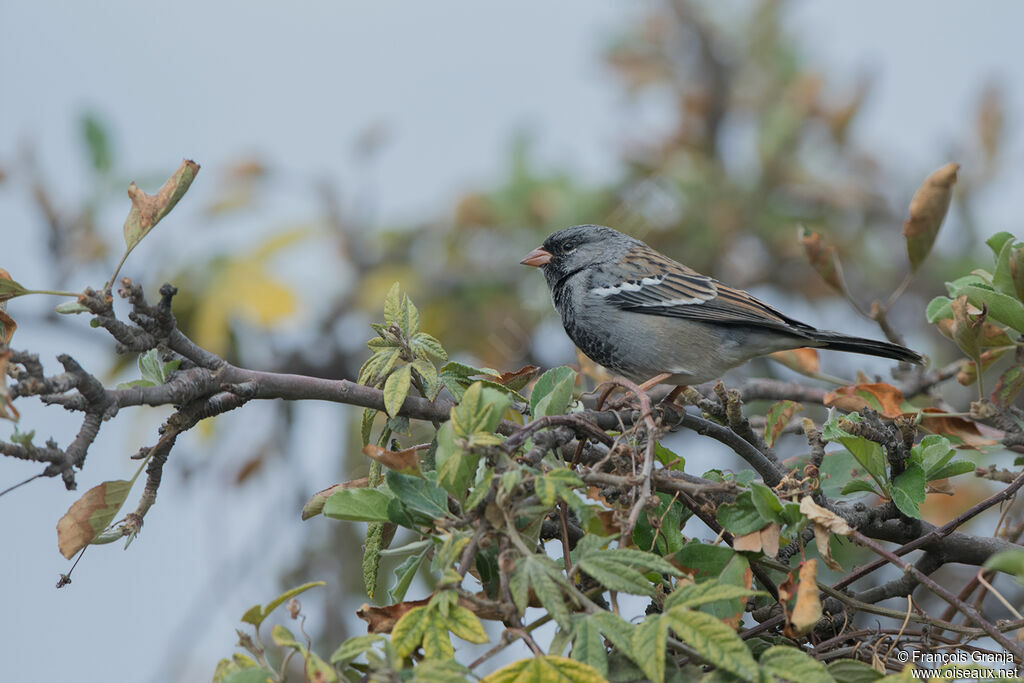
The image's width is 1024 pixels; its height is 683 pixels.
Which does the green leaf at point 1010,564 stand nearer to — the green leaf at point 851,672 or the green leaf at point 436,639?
the green leaf at point 851,672

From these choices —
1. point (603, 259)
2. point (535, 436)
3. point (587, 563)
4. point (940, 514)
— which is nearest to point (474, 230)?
point (603, 259)

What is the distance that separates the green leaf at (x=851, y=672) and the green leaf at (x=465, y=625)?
0.67 metres

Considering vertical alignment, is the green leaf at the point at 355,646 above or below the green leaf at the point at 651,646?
above

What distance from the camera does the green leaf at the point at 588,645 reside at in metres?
1.62

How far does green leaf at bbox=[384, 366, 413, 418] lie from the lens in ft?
6.82

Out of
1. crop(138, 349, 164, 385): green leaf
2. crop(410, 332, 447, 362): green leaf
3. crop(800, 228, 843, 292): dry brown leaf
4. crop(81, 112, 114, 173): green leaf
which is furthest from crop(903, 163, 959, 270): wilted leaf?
crop(81, 112, 114, 173): green leaf

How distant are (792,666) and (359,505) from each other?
84cm

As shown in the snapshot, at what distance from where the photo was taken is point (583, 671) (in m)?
1.57

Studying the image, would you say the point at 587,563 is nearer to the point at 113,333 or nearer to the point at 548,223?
the point at 113,333

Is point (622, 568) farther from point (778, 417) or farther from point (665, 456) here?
point (778, 417)

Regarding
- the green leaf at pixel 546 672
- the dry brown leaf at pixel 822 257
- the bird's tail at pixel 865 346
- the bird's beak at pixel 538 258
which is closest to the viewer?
the green leaf at pixel 546 672

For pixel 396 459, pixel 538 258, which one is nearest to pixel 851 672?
pixel 396 459

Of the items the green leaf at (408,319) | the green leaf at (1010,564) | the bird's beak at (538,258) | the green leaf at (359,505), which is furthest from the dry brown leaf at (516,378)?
the bird's beak at (538,258)

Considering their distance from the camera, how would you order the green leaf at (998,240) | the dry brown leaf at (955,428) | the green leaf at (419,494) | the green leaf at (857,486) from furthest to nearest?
the dry brown leaf at (955,428) < the green leaf at (998,240) < the green leaf at (857,486) < the green leaf at (419,494)
